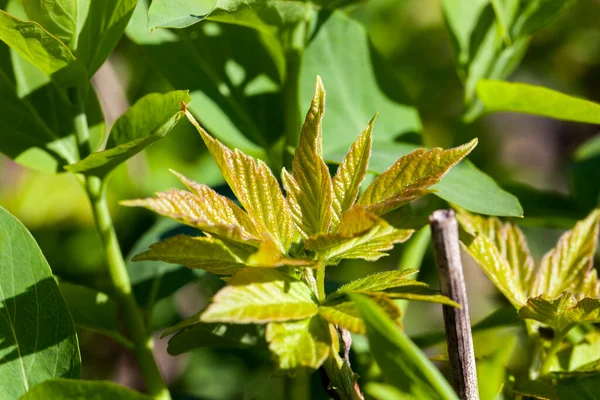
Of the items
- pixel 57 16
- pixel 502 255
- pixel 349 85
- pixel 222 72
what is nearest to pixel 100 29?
pixel 57 16

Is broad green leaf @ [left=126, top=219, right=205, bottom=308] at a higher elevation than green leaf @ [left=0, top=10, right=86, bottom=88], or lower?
lower

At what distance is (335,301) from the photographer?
1.66 ft

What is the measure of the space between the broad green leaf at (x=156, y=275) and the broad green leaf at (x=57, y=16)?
0.29m

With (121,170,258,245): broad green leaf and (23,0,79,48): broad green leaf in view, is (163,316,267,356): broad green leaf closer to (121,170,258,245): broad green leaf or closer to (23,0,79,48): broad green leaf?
(121,170,258,245): broad green leaf

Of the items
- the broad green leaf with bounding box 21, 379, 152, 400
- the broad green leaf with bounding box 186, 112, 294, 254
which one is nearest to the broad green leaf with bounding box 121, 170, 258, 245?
the broad green leaf with bounding box 186, 112, 294, 254

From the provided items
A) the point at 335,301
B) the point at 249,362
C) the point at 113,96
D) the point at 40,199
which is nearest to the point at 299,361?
the point at 335,301

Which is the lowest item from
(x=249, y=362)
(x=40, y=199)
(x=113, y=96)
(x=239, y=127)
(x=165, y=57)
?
(x=249, y=362)

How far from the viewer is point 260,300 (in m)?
0.45

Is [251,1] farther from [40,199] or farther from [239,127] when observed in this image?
[40,199]

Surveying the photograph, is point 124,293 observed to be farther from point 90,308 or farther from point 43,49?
point 43,49

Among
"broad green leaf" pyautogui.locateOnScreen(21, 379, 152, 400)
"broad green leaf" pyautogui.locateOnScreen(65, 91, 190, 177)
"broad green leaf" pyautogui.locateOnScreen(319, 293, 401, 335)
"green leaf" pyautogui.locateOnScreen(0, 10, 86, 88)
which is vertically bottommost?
"broad green leaf" pyautogui.locateOnScreen(21, 379, 152, 400)

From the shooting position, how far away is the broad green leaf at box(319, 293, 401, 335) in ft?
1.45

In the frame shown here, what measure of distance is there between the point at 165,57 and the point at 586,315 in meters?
0.55

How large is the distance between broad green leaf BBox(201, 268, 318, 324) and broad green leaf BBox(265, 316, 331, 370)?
1 centimetres
